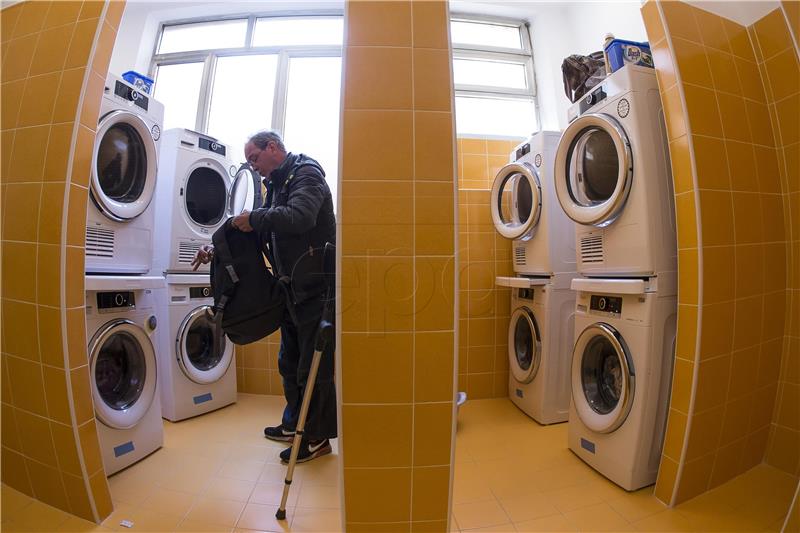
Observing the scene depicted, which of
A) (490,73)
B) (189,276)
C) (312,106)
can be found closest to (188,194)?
(189,276)

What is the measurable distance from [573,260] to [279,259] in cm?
160

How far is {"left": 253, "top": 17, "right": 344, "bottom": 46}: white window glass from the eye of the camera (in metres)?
2.71

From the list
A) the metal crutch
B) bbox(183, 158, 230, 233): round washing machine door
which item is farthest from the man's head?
bbox(183, 158, 230, 233): round washing machine door

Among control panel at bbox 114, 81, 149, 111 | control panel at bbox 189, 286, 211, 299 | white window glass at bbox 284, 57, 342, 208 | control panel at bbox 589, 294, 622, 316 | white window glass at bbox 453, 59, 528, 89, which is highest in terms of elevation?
white window glass at bbox 453, 59, 528, 89

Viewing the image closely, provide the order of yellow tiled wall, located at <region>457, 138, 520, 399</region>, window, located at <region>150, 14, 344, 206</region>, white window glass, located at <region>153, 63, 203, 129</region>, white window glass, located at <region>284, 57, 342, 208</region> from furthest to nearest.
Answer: white window glass, located at <region>153, 63, 203, 129</region>
window, located at <region>150, 14, 344, 206</region>
white window glass, located at <region>284, 57, 342, 208</region>
yellow tiled wall, located at <region>457, 138, 520, 399</region>

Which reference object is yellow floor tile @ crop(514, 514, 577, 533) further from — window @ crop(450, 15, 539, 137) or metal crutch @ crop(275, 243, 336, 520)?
window @ crop(450, 15, 539, 137)

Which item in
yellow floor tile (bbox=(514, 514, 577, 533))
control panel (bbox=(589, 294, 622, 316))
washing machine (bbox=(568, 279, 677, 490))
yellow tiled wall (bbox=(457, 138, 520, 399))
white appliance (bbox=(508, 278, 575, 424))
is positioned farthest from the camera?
yellow tiled wall (bbox=(457, 138, 520, 399))

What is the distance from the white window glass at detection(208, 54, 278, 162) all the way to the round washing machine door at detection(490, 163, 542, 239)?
210cm

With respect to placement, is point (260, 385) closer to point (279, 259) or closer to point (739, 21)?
point (279, 259)

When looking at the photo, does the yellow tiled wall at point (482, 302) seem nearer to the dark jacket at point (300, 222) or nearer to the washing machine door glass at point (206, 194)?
the dark jacket at point (300, 222)

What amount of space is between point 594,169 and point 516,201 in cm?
57

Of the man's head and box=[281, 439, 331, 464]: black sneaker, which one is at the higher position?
the man's head

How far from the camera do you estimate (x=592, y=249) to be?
1.30m

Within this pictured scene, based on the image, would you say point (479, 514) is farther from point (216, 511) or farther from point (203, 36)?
point (203, 36)
